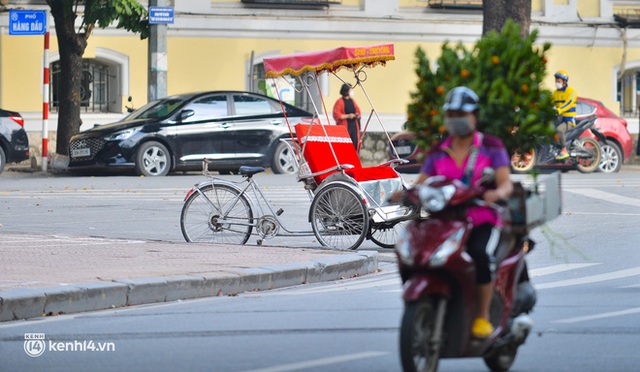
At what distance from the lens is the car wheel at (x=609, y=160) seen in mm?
28016

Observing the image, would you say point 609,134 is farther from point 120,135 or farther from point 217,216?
point 217,216

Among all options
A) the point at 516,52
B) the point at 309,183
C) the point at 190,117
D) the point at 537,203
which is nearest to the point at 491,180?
the point at 537,203

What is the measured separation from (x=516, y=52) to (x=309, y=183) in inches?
277

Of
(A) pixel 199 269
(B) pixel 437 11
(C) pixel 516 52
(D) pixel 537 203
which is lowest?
(A) pixel 199 269

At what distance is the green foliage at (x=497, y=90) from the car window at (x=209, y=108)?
719 inches

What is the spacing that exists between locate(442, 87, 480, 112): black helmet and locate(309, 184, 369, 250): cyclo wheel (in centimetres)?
680

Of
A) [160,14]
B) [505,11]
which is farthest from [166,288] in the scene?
[505,11]

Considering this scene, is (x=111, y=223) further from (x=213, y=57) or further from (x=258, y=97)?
(x=213, y=57)

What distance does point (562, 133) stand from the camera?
85.7 ft

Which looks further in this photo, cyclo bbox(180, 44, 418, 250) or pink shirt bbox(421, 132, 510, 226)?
cyclo bbox(180, 44, 418, 250)

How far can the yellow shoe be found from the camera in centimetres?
699

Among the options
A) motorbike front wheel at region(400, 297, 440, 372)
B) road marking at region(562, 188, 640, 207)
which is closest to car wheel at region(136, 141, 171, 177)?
road marking at region(562, 188, 640, 207)

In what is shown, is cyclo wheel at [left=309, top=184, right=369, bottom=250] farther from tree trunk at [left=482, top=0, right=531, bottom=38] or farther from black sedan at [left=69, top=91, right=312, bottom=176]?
tree trunk at [left=482, top=0, right=531, bottom=38]

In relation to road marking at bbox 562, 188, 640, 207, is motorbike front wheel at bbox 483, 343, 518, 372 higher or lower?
lower
